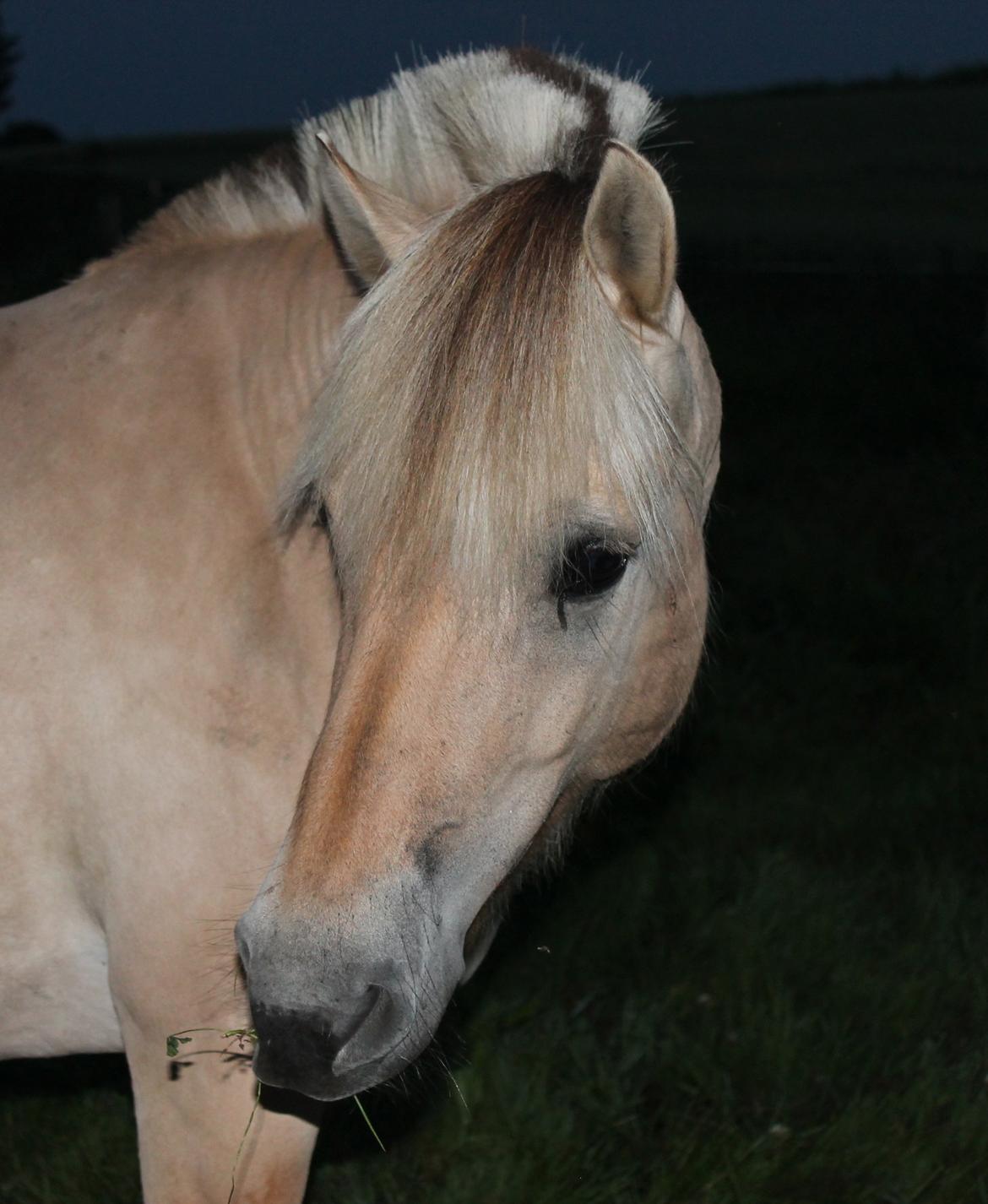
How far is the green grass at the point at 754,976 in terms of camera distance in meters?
2.95

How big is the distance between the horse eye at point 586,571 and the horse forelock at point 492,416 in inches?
1.5

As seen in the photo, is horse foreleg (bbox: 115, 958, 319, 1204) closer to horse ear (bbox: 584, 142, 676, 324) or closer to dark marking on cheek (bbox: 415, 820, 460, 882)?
dark marking on cheek (bbox: 415, 820, 460, 882)

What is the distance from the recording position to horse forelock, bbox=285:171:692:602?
1829 mm

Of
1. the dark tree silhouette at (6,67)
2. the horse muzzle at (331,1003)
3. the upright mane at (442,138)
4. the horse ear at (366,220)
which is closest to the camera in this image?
the horse muzzle at (331,1003)

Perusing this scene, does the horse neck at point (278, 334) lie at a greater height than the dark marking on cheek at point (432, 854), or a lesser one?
greater

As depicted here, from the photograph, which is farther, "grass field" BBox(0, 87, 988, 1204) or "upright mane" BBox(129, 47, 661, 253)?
"grass field" BBox(0, 87, 988, 1204)

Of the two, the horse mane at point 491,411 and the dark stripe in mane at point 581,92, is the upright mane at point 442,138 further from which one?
the horse mane at point 491,411

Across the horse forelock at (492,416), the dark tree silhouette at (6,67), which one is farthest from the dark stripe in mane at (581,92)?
the dark tree silhouette at (6,67)

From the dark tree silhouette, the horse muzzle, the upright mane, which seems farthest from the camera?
the dark tree silhouette

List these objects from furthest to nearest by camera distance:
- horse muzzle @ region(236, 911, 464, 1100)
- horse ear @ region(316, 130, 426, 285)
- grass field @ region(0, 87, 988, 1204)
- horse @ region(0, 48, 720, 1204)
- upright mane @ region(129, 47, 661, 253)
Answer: grass field @ region(0, 87, 988, 1204), upright mane @ region(129, 47, 661, 253), horse ear @ region(316, 130, 426, 285), horse @ region(0, 48, 720, 1204), horse muzzle @ region(236, 911, 464, 1100)

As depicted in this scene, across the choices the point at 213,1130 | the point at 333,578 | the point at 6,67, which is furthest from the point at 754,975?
the point at 6,67

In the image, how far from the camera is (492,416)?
185cm

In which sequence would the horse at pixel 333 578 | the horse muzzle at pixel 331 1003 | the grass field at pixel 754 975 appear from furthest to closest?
the grass field at pixel 754 975, the horse at pixel 333 578, the horse muzzle at pixel 331 1003

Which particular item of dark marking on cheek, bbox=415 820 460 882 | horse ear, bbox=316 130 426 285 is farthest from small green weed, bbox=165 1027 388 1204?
horse ear, bbox=316 130 426 285
